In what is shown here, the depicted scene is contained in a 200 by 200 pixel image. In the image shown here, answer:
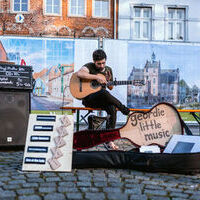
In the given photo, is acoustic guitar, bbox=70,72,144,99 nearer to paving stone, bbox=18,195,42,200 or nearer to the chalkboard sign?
the chalkboard sign

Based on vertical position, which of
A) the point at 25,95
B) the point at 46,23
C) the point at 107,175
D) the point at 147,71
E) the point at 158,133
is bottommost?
the point at 107,175

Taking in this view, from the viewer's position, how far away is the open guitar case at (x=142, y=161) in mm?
3166

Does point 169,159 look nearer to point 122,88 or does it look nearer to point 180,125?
point 180,125

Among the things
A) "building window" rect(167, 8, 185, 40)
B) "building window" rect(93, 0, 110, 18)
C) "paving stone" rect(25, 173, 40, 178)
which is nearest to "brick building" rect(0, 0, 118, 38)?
"building window" rect(93, 0, 110, 18)

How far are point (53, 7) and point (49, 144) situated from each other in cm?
1262

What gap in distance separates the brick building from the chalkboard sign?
10.1 meters

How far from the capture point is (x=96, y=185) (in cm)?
273

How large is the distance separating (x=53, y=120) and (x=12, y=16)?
12255 millimetres

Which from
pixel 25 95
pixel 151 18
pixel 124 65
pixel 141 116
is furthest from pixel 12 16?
pixel 141 116

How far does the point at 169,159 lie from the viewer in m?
3.18

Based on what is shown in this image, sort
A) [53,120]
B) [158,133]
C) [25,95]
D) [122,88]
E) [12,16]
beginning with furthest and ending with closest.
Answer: [12,16] → [122,88] → [25,95] → [158,133] → [53,120]

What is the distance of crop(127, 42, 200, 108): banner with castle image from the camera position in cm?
914

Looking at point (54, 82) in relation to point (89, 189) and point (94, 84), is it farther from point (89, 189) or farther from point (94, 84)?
point (89, 189)

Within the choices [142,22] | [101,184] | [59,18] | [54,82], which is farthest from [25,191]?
[142,22]
